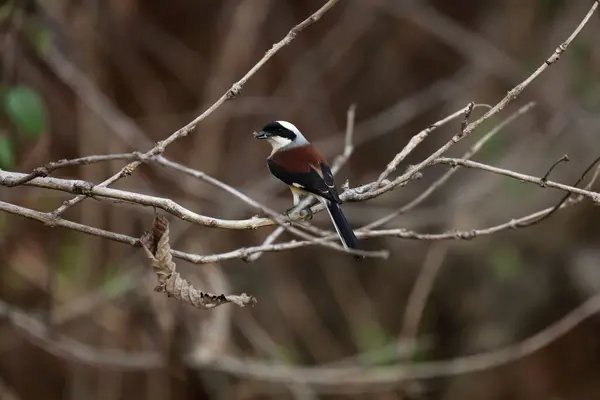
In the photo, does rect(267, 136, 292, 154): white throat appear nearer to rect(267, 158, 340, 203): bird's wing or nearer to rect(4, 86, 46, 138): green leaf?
rect(267, 158, 340, 203): bird's wing

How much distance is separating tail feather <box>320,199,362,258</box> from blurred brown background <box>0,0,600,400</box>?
70.9 inches

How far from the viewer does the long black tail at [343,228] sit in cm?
214

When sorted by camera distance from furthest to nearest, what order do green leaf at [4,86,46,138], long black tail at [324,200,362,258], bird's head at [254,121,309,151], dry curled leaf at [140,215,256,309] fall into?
bird's head at [254,121,309,151] < green leaf at [4,86,46,138] < long black tail at [324,200,362,258] < dry curled leaf at [140,215,256,309]

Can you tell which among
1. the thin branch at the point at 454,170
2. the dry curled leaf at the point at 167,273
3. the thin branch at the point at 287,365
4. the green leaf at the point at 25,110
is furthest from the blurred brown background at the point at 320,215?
the dry curled leaf at the point at 167,273

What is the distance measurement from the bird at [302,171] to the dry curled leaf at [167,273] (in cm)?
47

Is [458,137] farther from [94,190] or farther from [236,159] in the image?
[236,159]

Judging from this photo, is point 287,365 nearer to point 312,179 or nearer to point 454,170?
point 312,179

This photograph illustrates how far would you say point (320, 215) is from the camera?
426 centimetres

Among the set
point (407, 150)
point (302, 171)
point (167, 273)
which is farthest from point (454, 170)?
point (167, 273)

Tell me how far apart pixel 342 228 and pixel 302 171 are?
0.36 m

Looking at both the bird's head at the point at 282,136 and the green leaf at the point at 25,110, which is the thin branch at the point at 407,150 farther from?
the green leaf at the point at 25,110

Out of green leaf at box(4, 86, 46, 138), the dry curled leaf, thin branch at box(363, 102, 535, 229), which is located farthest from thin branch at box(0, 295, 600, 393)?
the dry curled leaf

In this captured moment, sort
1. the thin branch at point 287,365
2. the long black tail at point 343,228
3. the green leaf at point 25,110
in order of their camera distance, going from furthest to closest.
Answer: the thin branch at point 287,365
the green leaf at point 25,110
the long black tail at point 343,228

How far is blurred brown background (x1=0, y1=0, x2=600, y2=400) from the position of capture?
437 cm
